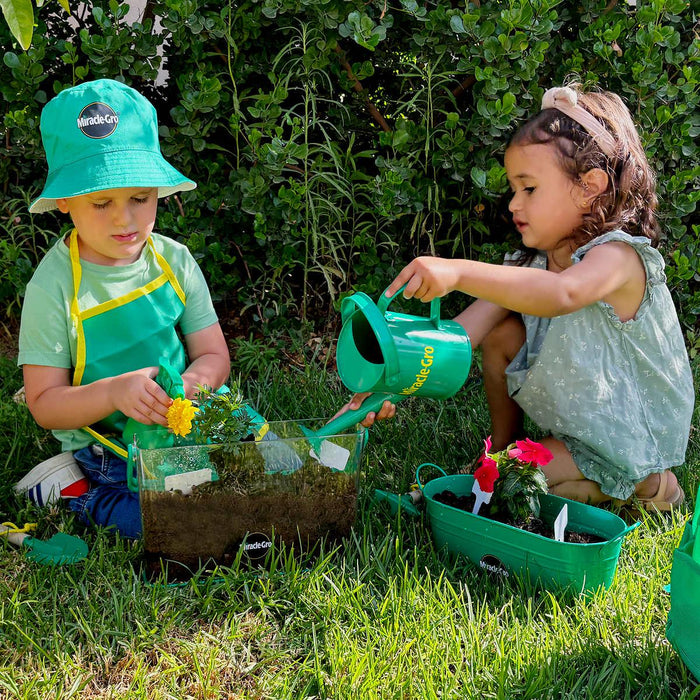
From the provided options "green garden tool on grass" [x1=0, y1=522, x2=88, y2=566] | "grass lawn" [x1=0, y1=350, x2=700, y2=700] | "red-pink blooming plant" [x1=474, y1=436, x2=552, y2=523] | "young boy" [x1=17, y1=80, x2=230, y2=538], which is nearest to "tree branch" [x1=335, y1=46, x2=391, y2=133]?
"young boy" [x1=17, y1=80, x2=230, y2=538]

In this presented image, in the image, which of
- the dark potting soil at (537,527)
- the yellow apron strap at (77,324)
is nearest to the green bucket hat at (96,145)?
the yellow apron strap at (77,324)

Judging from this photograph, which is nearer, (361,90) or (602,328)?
(602,328)

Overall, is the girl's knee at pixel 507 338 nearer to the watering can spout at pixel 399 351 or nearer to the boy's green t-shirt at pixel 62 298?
the watering can spout at pixel 399 351

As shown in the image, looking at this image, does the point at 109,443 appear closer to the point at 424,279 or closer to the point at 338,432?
the point at 338,432

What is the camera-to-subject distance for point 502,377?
2496 millimetres

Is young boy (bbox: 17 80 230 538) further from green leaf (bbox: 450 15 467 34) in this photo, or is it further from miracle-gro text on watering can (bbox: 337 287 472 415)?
green leaf (bbox: 450 15 467 34)

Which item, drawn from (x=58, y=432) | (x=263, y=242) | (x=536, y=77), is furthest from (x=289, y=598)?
(x=536, y=77)

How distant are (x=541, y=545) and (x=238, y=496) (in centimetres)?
67

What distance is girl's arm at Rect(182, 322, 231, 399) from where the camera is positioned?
228 cm

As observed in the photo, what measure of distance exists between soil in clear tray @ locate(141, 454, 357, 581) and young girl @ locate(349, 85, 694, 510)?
683 mm

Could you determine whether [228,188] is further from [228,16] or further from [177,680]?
[177,680]

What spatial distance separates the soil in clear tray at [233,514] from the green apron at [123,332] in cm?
38

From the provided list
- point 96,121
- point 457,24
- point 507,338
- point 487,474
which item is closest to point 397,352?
point 487,474

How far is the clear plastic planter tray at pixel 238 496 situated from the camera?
1.83 meters
